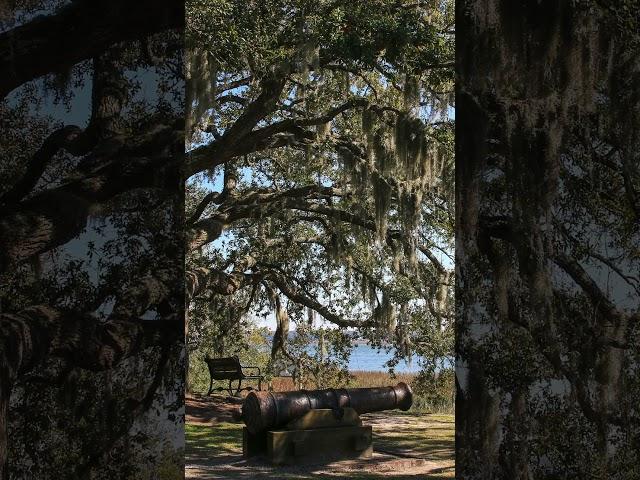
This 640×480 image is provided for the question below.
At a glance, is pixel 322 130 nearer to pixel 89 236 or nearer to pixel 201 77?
pixel 201 77

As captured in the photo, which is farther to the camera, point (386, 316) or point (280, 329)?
→ point (280, 329)

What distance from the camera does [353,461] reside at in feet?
25.6

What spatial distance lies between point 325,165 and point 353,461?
414 centimetres

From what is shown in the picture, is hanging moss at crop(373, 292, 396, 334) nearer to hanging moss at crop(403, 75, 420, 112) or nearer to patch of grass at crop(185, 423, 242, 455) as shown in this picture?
patch of grass at crop(185, 423, 242, 455)

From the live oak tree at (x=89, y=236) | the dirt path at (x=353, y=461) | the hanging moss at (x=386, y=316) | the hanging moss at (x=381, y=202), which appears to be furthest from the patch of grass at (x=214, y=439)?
the live oak tree at (x=89, y=236)

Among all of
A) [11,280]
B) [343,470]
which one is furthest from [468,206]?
[343,470]

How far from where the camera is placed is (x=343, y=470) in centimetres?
731

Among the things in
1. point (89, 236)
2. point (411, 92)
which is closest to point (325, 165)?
point (411, 92)

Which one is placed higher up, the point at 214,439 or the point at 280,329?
the point at 280,329

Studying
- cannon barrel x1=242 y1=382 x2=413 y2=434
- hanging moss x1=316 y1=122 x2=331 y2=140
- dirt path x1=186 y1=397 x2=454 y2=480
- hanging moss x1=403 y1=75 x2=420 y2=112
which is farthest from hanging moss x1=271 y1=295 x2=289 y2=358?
hanging moss x1=403 y1=75 x2=420 y2=112

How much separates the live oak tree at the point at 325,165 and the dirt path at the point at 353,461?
1287mm

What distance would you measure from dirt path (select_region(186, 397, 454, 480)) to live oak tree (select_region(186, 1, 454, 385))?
1.29 metres

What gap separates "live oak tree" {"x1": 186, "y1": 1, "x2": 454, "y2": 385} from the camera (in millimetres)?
7387

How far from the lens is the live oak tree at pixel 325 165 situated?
7.39 meters
